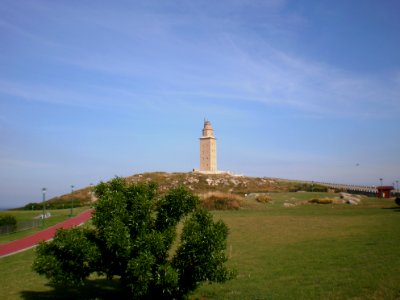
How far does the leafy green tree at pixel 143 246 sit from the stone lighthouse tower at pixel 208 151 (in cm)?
10298

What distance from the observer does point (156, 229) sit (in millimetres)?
13219

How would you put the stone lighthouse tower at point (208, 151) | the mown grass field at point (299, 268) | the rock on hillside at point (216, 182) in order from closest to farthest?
1. the mown grass field at point (299, 268)
2. the rock on hillside at point (216, 182)
3. the stone lighthouse tower at point (208, 151)

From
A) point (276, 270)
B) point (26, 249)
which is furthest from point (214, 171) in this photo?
point (276, 270)

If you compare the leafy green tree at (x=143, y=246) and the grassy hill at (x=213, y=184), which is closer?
the leafy green tree at (x=143, y=246)

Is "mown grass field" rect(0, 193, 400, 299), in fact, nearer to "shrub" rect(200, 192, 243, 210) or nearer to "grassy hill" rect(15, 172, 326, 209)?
"shrub" rect(200, 192, 243, 210)

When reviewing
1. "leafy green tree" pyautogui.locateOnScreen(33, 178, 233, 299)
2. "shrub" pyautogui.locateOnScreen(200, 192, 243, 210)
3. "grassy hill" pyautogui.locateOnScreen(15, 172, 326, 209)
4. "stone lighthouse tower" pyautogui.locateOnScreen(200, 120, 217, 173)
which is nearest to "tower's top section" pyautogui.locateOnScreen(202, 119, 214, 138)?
"stone lighthouse tower" pyautogui.locateOnScreen(200, 120, 217, 173)

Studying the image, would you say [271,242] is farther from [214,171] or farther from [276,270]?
[214,171]

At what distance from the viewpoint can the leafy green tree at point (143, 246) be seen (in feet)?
38.5

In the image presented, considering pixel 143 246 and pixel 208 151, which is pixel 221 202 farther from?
pixel 208 151

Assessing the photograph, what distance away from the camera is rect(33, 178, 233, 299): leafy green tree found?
38.5ft

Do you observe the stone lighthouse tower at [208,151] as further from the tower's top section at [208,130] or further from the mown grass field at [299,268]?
the mown grass field at [299,268]

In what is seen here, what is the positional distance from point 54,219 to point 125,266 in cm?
3592

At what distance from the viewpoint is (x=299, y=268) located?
643 inches

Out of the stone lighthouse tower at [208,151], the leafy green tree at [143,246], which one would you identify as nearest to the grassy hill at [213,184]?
the stone lighthouse tower at [208,151]
